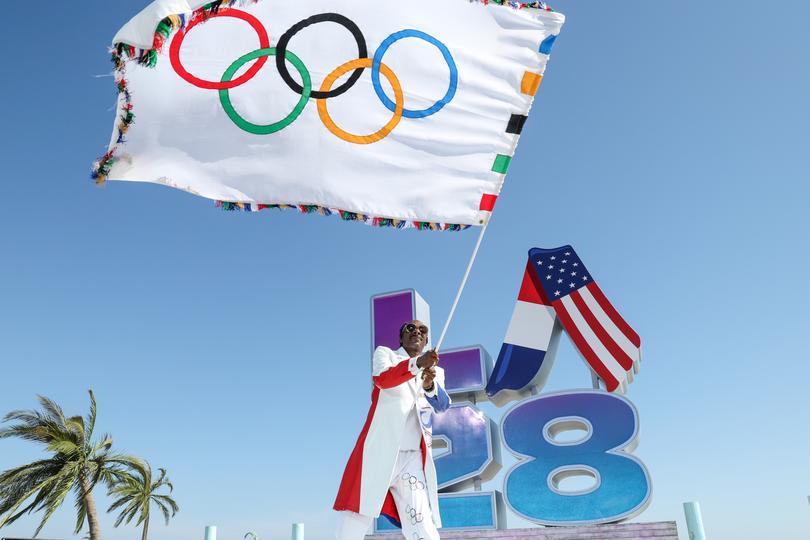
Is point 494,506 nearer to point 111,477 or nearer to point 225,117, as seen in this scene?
point 225,117

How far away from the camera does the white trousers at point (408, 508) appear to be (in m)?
3.67

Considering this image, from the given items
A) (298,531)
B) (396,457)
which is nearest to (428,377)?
(396,457)

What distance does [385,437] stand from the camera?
150 inches

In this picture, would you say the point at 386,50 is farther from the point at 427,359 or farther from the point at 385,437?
the point at 385,437

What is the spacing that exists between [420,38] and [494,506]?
8.85 m

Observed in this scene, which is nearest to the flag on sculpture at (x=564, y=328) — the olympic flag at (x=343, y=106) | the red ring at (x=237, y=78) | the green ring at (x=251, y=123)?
the olympic flag at (x=343, y=106)

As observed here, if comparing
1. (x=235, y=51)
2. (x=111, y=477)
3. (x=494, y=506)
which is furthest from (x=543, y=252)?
(x=111, y=477)

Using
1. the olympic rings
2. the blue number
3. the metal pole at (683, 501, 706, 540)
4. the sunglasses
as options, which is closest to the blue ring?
the olympic rings

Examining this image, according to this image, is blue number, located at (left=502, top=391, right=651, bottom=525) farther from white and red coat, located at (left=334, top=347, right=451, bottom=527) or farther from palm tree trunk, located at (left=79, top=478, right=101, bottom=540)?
palm tree trunk, located at (left=79, top=478, right=101, bottom=540)

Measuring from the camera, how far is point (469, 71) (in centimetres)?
493

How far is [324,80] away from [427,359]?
254cm

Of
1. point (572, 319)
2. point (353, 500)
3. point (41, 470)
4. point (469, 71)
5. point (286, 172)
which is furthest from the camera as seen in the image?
point (41, 470)

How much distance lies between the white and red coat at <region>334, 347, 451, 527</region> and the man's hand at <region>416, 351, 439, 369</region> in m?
0.08

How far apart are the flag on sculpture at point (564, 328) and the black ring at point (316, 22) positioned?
27.9 ft
